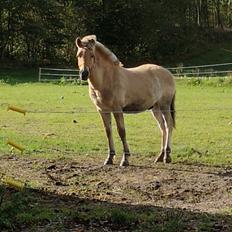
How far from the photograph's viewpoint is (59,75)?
3950 cm

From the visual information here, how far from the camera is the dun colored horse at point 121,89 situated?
1122 cm

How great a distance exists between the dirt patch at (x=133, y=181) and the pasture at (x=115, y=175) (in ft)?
0.05

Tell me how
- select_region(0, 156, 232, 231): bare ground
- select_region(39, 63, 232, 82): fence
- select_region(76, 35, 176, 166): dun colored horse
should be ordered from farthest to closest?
select_region(39, 63, 232, 82): fence < select_region(76, 35, 176, 166): dun colored horse < select_region(0, 156, 232, 231): bare ground

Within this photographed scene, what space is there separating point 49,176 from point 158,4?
48102 mm

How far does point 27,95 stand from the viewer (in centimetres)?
2700

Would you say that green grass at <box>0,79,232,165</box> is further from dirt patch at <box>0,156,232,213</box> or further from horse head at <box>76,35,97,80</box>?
horse head at <box>76,35,97,80</box>

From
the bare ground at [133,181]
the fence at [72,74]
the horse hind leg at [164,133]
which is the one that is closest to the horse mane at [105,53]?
the horse hind leg at [164,133]

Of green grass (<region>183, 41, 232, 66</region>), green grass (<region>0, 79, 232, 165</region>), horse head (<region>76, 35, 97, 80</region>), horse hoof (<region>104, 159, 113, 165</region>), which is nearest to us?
horse head (<region>76, 35, 97, 80</region>)

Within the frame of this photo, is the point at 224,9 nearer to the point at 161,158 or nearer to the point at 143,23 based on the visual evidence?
the point at 143,23

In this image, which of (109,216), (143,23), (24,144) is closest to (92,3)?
(143,23)

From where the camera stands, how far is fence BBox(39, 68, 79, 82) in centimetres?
3675

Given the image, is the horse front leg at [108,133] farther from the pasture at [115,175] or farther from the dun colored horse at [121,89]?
the pasture at [115,175]

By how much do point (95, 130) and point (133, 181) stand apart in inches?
274

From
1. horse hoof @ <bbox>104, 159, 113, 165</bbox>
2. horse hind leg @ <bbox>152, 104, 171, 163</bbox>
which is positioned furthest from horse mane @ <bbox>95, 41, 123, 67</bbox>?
horse hoof @ <bbox>104, 159, 113, 165</bbox>
